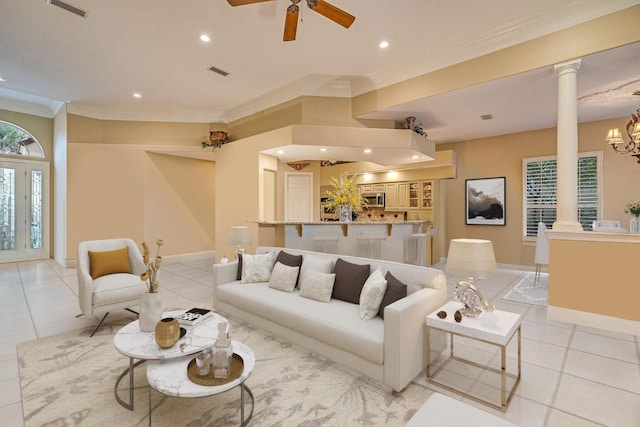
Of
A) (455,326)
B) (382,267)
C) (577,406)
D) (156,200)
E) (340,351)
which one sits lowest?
(577,406)

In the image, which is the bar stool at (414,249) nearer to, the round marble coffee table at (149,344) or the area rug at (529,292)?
the area rug at (529,292)

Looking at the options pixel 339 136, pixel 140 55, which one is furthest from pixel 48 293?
pixel 339 136

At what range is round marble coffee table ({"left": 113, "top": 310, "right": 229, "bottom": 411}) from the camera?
1988 mm

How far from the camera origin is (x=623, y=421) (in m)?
1.94

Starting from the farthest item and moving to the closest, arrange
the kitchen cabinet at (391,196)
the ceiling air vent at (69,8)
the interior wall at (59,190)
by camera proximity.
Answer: the kitchen cabinet at (391,196)
the interior wall at (59,190)
the ceiling air vent at (69,8)

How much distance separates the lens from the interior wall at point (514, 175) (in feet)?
18.9

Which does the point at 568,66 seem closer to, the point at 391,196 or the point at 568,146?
the point at 568,146

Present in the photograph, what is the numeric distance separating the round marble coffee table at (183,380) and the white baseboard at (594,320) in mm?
3785

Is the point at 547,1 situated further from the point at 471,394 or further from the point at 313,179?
the point at 313,179

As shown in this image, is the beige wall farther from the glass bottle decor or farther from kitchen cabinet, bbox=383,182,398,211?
the glass bottle decor

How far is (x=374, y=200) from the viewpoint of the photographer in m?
9.14

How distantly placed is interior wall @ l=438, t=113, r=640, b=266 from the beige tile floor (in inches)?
108

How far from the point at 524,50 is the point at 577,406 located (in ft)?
12.8

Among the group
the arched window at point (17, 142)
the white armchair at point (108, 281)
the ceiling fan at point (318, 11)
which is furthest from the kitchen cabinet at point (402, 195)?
the arched window at point (17, 142)
